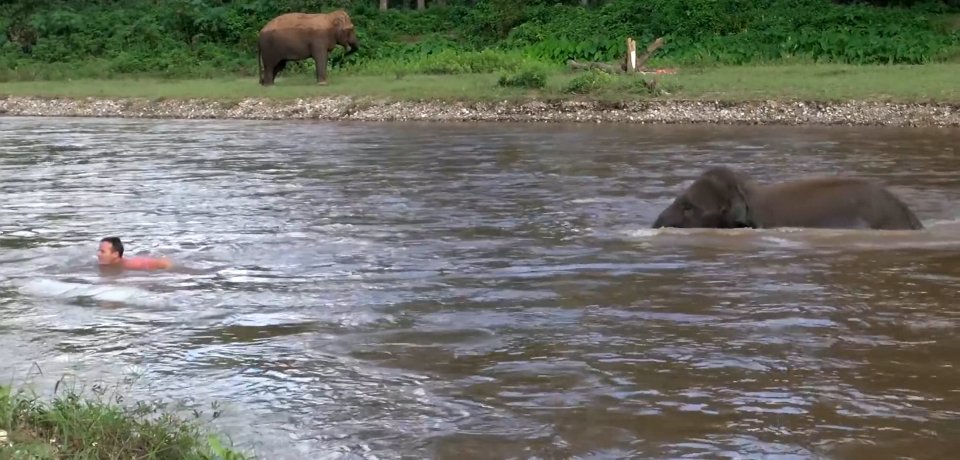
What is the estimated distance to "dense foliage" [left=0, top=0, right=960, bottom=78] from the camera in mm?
30625

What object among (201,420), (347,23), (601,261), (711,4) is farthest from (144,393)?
(711,4)

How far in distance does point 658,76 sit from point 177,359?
20532mm

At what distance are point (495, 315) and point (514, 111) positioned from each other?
1718 cm

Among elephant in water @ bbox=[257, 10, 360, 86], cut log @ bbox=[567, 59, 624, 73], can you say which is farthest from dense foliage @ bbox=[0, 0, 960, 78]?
elephant in water @ bbox=[257, 10, 360, 86]

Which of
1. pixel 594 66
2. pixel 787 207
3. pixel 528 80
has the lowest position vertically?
pixel 787 207

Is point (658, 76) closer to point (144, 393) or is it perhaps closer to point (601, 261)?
point (601, 261)

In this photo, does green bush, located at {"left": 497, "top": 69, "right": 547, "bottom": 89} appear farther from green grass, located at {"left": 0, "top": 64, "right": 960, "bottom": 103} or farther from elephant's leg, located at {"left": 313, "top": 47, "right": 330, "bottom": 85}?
elephant's leg, located at {"left": 313, "top": 47, "right": 330, "bottom": 85}

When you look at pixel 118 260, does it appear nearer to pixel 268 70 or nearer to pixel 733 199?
pixel 733 199

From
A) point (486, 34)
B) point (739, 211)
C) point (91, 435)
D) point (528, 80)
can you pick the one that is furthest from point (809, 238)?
point (486, 34)

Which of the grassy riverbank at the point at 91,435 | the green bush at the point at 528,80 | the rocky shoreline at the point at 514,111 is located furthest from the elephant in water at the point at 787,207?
the green bush at the point at 528,80

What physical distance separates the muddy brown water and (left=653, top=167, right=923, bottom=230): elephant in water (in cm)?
19

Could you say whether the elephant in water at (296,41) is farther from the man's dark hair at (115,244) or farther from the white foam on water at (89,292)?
the white foam on water at (89,292)

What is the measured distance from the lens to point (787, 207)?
1112 centimetres

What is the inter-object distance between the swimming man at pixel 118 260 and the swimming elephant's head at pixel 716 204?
4.41 metres
